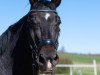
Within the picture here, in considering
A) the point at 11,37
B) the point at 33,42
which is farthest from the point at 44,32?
the point at 11,37

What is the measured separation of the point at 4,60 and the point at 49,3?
1111 mm

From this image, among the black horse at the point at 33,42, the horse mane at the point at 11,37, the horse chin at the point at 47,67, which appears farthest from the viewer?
the horse mane at the point at 11,37

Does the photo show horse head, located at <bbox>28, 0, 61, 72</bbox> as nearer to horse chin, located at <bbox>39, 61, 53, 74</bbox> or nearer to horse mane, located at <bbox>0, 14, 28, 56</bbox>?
horse chin, located at <bbox>39, 61, 53, 74</bbox>

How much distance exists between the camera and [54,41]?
464 centimetres

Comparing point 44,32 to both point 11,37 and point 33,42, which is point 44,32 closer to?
point 33,42

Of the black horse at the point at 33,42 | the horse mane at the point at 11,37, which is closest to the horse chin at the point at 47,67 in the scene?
the black horse at the point at 33,42

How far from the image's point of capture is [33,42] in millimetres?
4770

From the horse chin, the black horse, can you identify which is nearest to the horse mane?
the black horse

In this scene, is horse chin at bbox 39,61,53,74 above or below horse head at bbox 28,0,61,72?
below

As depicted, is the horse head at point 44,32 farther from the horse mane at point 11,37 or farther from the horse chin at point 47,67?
the horse mane at point 11,37

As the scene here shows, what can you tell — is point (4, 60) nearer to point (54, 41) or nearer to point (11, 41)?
point (11, 41)

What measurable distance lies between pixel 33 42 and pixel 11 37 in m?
0.51

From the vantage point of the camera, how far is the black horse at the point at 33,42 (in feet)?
14.9

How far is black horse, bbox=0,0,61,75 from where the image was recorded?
4530 mm
